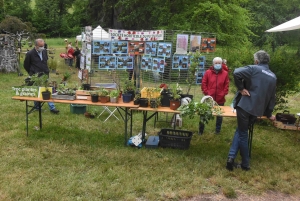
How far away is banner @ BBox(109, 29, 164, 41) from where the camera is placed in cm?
614

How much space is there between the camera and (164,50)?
6379mm

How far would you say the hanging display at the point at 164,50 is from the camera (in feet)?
20.9

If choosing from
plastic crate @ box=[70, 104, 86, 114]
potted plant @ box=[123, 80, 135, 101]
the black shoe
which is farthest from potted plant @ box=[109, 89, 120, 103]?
plastic crate @ box=[70, 104, 86, 114]

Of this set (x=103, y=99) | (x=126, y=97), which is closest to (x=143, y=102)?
(x=126, y=97)

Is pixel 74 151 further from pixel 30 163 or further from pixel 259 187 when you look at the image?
pixel 259 187

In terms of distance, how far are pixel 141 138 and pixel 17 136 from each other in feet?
7.04

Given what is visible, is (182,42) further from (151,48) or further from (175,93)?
(175,93)

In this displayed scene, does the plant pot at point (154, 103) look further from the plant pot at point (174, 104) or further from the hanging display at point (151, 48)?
the hanging display at point (151, 48)

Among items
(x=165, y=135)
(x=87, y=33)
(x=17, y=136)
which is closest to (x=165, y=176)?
(x=165, y=135)

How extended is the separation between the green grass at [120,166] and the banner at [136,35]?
5.86 feet

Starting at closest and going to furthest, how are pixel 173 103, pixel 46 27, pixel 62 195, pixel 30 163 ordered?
pixel 62 195 < pixel 30 163 < pixel 173 103 < pixel 46 27

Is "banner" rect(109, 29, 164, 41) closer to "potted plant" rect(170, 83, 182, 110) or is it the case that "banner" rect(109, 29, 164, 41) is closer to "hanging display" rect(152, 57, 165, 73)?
"hanging display" rect(152, 57, 165, 73)

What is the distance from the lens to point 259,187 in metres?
3.85

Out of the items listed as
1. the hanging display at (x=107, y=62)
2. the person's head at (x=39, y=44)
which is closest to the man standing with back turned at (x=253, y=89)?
the hanging display at (x=107, y=62)
